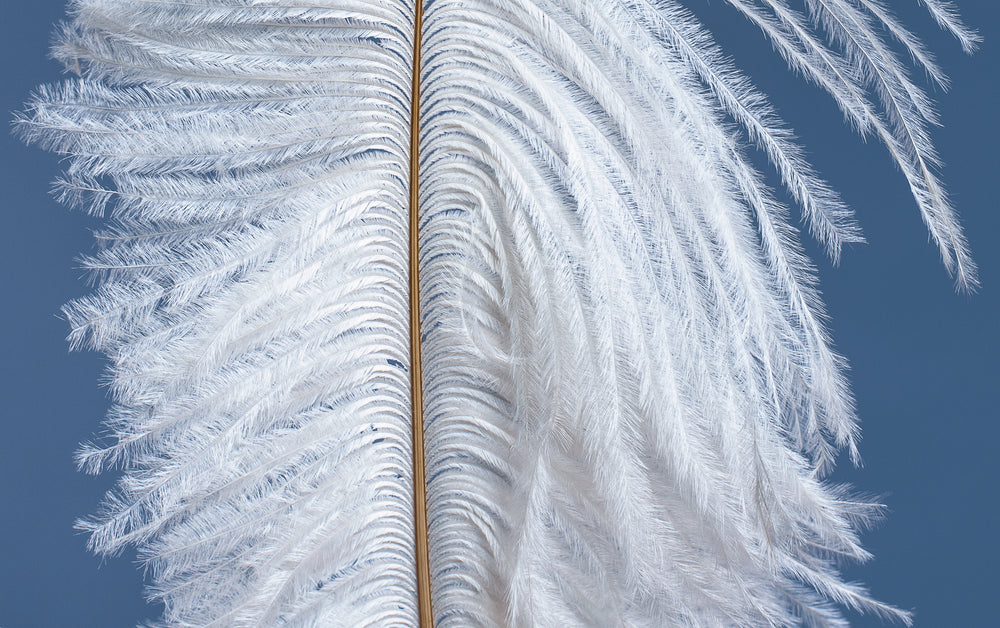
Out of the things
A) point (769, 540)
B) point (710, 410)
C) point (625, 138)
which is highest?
point (625, 138)

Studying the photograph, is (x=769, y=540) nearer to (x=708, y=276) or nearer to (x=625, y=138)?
(x=708, y=276)

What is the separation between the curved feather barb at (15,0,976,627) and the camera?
0.74m

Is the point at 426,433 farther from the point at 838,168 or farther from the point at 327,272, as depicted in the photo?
the point at 838,168

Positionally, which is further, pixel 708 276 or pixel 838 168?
pixel 838 168

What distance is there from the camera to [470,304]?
80cm

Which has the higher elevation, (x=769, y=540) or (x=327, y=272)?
(x=327, y=272)

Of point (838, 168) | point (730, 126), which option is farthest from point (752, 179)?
point (838, 168)

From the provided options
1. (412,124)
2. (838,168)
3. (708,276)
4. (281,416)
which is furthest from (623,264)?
(838,168)

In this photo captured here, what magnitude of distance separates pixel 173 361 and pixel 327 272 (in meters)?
0.16

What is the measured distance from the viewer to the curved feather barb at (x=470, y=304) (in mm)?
736

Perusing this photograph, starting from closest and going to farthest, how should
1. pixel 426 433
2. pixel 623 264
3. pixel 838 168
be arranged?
1. pixel 623 264
2. pixel 426 433
3. pixel 838 168

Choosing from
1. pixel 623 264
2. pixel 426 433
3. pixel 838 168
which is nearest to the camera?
pixel 623 264

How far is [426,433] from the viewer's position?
2.78ft

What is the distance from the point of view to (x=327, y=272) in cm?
81
